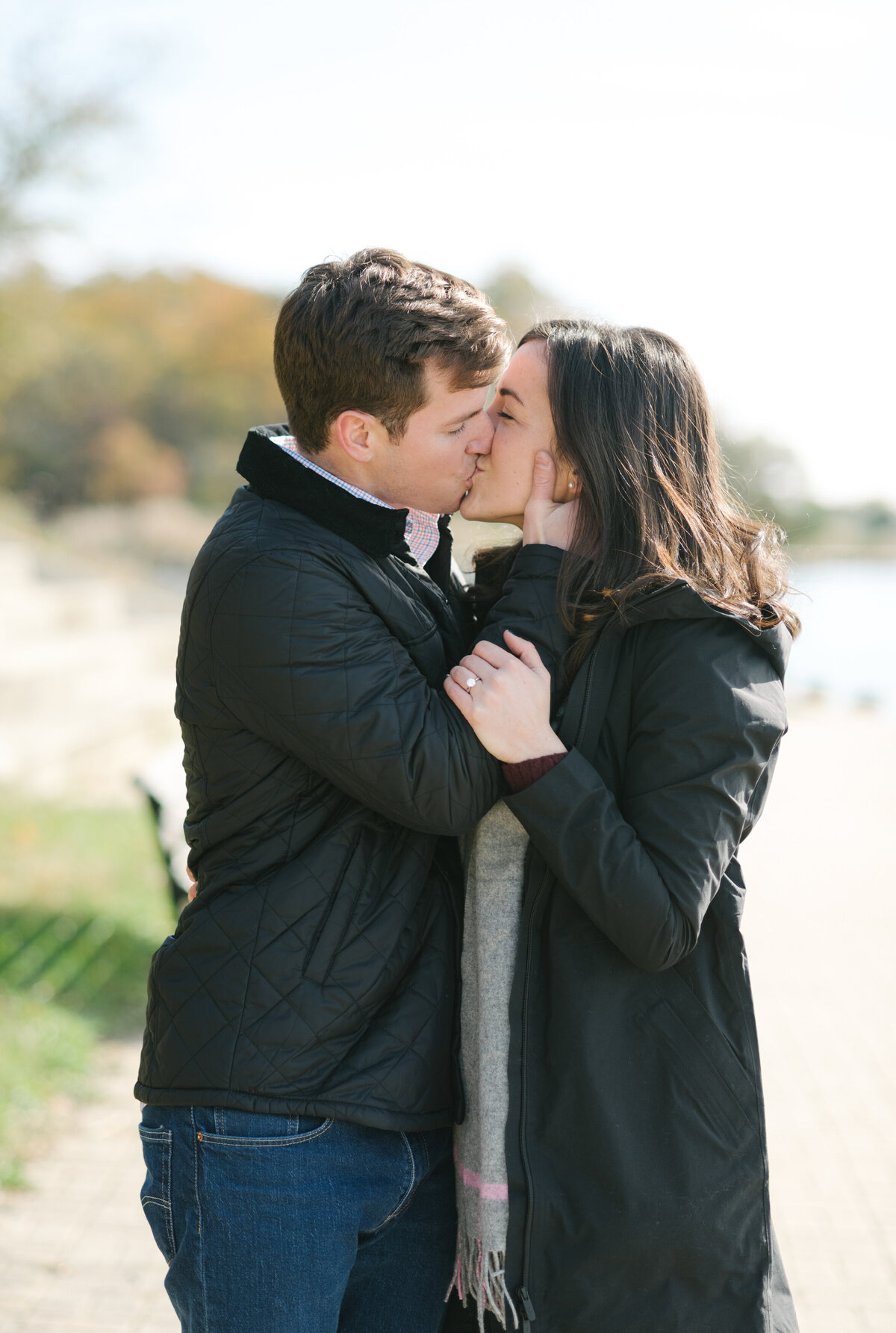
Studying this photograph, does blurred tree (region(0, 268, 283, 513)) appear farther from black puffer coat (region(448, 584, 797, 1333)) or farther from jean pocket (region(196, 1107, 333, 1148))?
jean pocket (region(196, 1107, 333, 1148))

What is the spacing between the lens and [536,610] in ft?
6.34

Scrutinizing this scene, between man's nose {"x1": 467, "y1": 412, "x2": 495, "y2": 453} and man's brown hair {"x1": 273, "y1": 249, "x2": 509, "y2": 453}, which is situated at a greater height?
man's brown hair {"x1": 273, "y1": 249, "x2": 509, "y2": 453}

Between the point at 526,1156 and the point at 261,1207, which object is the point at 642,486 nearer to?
the point at 526,1156

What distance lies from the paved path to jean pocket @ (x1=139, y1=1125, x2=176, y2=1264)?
5.36 ft

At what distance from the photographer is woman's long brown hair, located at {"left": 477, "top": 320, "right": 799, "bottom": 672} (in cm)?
192

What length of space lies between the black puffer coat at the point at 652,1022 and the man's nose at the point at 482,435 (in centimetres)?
47

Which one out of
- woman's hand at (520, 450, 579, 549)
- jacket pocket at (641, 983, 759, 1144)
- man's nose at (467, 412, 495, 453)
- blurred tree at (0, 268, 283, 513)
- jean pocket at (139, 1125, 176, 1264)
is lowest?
blurred tree at (0, 268, 283, 513)

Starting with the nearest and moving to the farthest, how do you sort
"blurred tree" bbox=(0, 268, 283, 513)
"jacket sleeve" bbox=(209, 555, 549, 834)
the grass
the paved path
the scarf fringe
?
1. "jacket sleeve" bbox=(209, 555, 549, 834)
2. the scarf fringe
3. the paved path
4. the grass
5. "blurred tree" bbox=(0, 268, 283, 513)

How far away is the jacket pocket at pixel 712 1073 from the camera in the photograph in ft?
5.98

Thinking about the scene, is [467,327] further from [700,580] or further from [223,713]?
[223,713]

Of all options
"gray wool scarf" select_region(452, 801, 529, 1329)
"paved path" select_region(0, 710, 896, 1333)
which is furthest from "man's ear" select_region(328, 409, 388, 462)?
"paved path" select_region(0, 710, 896, 1333)

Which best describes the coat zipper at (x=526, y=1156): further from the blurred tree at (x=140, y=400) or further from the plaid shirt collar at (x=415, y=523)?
the blurred tree at (x=140, y=400)

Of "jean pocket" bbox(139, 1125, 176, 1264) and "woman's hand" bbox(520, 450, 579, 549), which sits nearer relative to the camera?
"jean pocket" bbox(139, 1125, 176, 1264)

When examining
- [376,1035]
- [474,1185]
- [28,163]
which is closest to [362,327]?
[376,1035]
